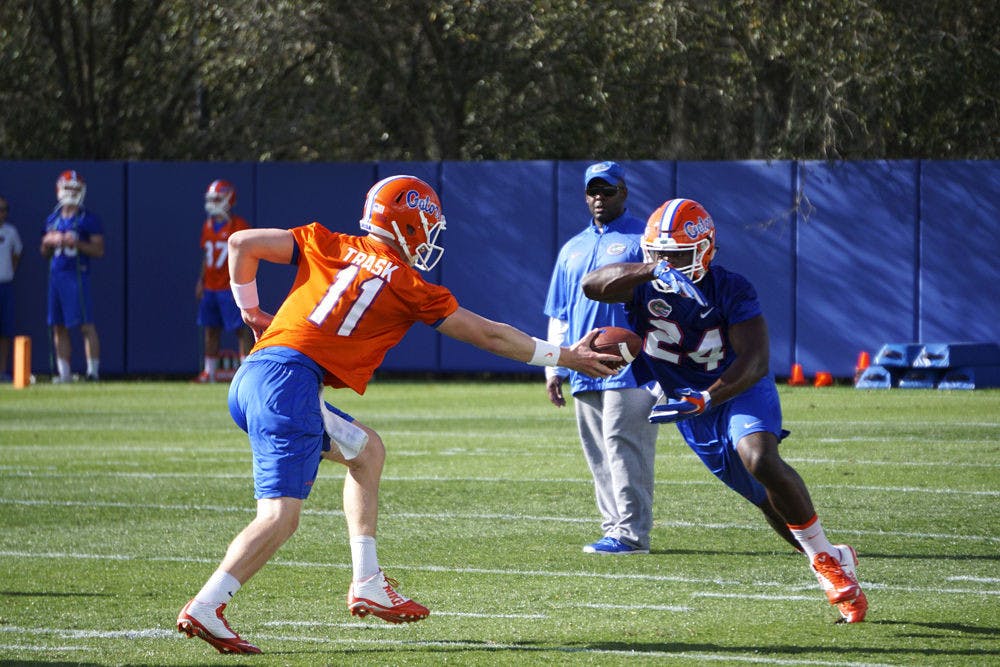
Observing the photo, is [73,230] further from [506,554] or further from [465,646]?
[465,646]

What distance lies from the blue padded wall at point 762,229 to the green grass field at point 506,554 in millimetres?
4492

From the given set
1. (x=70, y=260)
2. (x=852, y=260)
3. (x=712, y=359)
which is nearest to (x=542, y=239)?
(x=852, y=260)

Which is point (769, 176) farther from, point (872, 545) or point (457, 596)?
point (457, 596)

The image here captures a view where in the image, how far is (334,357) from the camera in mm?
6168

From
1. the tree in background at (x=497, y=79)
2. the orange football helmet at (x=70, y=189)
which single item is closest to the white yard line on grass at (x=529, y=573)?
the orange football helmet at (x=70, y=189)

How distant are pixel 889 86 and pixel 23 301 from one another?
11698 mm

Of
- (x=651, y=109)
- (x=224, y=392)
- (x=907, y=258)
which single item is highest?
(x=651, y=109)

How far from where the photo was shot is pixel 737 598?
6965 mm

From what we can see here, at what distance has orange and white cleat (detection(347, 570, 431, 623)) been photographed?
20.5 feet

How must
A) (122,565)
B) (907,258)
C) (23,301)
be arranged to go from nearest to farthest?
(122,565) < (907,258) < (23,301)

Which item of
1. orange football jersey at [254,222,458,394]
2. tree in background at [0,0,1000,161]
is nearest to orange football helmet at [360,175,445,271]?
orange football jersey at [254,222,458,394]

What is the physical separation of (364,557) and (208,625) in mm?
799

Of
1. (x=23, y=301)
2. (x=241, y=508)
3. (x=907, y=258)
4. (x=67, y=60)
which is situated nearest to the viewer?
(x=241, y=508)

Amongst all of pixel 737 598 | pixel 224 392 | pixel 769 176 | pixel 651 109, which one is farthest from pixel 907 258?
Answer: pixel 737 598
